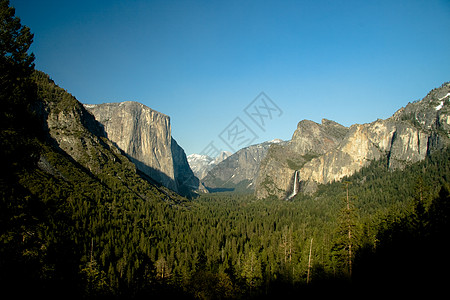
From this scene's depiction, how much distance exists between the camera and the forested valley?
45.6 ft

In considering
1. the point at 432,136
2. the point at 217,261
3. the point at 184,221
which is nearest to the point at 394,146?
the point at 432,136

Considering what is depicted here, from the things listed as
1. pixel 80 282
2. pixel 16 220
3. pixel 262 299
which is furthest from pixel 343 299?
pixel 16 220

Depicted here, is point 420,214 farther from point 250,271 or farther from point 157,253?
point 157,253

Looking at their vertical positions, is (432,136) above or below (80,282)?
above

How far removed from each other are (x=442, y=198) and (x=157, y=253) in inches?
2495

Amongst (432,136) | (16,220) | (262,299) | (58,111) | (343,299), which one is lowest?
(262,299)

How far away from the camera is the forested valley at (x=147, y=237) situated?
13906 millimetres

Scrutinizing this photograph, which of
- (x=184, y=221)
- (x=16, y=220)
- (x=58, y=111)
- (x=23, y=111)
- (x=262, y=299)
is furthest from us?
(x=58, y=111)

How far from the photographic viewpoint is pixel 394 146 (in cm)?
18238

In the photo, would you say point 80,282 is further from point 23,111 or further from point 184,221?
point 184,221

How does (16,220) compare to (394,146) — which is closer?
(16,220)

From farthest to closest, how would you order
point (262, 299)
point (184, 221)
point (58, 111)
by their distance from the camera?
point (58, 111)
point (184, 221)
point (262, 299)

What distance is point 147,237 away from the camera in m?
80.9

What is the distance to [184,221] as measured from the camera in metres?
108
